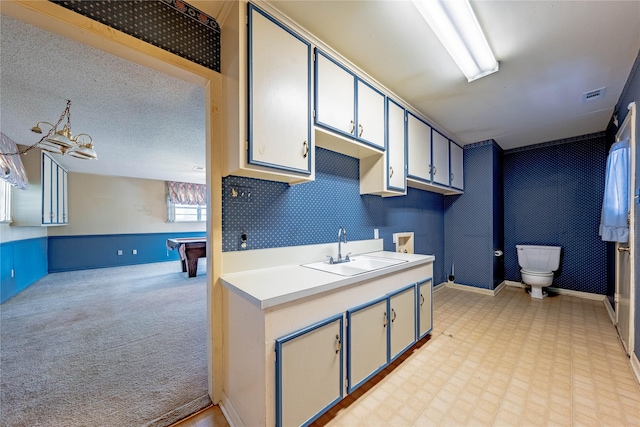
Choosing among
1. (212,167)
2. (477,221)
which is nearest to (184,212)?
(212,167)

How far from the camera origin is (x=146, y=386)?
1702 millimetres

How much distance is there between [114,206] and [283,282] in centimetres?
709

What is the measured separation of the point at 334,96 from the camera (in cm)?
179

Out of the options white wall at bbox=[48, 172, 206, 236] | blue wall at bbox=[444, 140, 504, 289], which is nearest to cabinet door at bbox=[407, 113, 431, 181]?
blue wall at bbox=[444, 140, 504, 289]

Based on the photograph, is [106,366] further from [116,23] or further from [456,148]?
→ [456,148]

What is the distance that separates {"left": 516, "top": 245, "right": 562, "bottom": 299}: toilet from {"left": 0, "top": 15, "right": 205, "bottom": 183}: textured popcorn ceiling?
490 centimetres

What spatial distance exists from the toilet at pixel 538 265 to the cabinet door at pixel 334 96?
3558 mm

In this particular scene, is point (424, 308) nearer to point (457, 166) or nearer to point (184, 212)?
point (457, 166)

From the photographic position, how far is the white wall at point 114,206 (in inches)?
227

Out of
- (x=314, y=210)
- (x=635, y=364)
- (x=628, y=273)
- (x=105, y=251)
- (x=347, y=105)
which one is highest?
(x=347, y=105)

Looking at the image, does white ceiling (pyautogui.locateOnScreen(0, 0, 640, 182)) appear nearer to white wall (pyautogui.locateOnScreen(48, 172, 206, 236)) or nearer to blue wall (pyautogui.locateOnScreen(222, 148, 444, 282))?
blue wall (pyautogui.locateOnScreen(222, 148, 444, 282))

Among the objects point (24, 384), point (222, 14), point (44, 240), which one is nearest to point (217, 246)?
point (222, 14)

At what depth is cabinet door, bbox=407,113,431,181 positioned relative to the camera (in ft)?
8.66

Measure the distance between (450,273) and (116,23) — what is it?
4.81m
